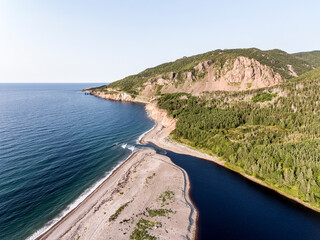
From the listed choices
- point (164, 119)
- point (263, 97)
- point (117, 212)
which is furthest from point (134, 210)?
point (263, 97)

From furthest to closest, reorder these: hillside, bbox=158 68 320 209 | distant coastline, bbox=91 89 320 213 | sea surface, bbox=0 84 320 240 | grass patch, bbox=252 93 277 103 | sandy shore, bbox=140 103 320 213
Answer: grass patch, bbox=252 93 277 103, sandy shore, bbox=140 103 320 213, distant coastline, bbox=91 89 320 213, hillside, bbox=158 68 320 209, sea surface, bbox=0 84 320 240

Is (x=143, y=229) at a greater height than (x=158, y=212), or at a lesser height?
greater

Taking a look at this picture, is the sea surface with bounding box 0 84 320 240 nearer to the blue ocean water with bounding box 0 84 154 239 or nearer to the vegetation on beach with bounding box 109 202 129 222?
the blue ocean water with bounding box 0 84 154 239

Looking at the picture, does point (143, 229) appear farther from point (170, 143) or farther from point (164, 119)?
point (164, 119)

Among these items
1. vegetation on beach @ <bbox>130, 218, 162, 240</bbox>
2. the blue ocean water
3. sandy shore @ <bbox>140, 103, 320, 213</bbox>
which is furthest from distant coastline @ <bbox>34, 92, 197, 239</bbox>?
sandy shore @ <bbox>140, 103, 320, 213</bbox>

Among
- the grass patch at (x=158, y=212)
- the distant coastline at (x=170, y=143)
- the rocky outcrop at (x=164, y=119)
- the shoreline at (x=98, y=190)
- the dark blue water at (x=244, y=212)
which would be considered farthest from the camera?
the rocky outcrop at (x=164, y=119)

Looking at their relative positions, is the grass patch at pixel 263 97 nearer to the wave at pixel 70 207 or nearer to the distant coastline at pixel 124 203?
the distant coastline at pixel 124 203

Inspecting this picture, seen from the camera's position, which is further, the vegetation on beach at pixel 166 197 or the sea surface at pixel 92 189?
the vegetation on beach at pixel 166 197

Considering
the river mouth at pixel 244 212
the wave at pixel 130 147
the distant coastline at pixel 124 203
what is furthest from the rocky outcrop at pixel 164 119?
the river mouth at pixel 244 212
